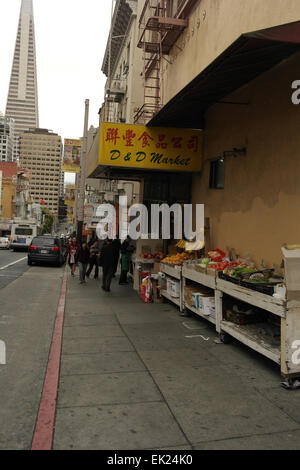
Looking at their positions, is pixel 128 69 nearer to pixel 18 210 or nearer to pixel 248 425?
pixel 248 425

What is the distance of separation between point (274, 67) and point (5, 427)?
6.96 metres

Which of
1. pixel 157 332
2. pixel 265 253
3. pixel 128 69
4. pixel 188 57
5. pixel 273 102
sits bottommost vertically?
pixel 157 332

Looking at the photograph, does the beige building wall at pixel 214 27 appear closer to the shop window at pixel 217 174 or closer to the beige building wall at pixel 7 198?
the shop window at pixel 217 174

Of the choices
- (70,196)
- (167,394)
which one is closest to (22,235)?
(70,196)

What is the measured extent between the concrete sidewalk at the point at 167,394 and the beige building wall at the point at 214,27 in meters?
4.66

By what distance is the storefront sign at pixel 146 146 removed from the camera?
1015 centimetres

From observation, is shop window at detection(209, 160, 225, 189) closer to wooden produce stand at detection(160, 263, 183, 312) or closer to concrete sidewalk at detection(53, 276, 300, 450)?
wooden produce stand at detection(160, 263, 183, 312)

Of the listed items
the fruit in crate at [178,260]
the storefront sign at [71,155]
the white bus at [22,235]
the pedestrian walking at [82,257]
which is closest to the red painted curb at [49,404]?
the fruit in crate at [178,260]

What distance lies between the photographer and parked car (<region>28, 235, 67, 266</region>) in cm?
2333

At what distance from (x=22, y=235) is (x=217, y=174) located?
31.3 metres

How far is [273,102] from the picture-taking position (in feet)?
24.5

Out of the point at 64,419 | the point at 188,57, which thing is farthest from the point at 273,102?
the point at 64,419

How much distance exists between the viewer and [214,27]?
7.14m

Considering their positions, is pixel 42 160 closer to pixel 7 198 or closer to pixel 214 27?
pixel 7 198
